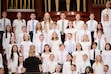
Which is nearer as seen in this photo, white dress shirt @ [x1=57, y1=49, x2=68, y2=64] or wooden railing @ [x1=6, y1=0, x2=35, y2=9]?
white dress shirt @ [x1=57, y1=49, x2=68, y2=64]

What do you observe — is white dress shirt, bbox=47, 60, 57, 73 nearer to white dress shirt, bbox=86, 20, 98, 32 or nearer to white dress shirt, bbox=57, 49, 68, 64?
white dress shirt, bbox=57, 49, 68, 64

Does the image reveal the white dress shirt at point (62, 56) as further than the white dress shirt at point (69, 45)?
No

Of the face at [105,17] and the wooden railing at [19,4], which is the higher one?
the wooden railing at [19,4]

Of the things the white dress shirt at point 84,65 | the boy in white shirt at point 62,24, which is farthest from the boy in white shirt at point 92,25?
the white dress shirt at point 84,65

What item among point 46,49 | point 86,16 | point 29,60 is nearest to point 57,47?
point 46,49

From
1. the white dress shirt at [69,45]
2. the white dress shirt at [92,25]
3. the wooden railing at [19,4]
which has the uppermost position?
the wooden railing at [19,4]

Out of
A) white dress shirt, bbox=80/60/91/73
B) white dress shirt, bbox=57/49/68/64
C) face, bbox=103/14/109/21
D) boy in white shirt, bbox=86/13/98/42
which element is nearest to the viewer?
white dress shirt, bbox=80/60/91/73

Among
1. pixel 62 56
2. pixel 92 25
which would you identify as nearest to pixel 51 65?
pixel 62 56

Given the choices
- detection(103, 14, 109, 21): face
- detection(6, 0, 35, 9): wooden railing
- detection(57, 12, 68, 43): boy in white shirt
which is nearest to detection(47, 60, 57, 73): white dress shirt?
detection(57, 12, 68, 43): boy in white shirt

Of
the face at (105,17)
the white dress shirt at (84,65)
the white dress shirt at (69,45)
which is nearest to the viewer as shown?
the white dress shirt at (84,65)

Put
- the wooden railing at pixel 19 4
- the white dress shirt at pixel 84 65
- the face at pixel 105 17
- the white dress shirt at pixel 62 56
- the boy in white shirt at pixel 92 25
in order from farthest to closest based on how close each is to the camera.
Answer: the wooden railing at pixel 19 4 < the boy in white shirt at pixel 92 25 < the face at pixel 105 17 < the white dress shirt at pixel 62 56 < the white dress shirt at pixel 84 65

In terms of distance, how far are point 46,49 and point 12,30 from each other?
1.72m

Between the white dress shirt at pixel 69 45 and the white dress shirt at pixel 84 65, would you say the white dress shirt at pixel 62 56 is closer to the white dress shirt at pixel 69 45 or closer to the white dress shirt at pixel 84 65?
the white dress shirt at pixel 69 45

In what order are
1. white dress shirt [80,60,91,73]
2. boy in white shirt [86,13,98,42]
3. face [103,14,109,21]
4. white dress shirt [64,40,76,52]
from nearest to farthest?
1. white dress shirt [80,60,91,73]
2. white dress shirt [64,40,76,52]
3. face [103,14,109,21]
4. boy in white shirt [86,13,98,42]
